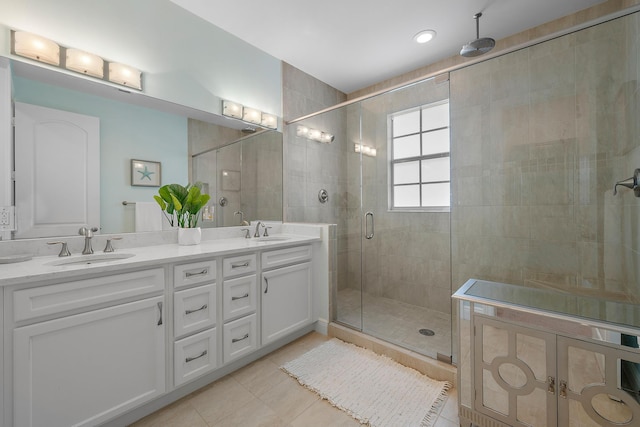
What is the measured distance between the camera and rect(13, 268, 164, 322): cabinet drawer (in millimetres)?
1075

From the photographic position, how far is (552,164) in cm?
169

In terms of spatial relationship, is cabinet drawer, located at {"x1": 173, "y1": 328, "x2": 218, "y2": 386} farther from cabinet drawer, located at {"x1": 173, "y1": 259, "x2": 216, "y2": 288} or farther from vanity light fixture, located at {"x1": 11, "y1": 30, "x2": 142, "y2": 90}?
vanity light fixture, located at {"x1": 11, "y1": 30, "x2": 142, "y2": 90}

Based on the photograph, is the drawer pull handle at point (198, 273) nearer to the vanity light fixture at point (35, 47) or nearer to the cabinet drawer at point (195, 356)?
the cabinet drawer at point (195, 356)

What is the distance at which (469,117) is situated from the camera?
6.65 ft

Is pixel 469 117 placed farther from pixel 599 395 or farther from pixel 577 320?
pixel 599 395

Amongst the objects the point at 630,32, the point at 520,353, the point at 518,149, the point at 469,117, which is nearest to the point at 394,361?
the point at 520,353

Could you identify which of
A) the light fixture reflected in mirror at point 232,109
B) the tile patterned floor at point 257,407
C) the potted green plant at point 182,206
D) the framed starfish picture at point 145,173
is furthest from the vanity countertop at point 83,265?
the light fixture reflected in mirror at point 232,109

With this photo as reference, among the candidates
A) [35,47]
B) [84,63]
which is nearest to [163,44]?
[84,63]

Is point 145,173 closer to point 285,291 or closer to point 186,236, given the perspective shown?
point 186,236

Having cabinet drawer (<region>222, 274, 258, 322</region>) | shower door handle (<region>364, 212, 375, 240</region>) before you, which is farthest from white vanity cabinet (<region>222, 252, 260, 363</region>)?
shower door handle (<region>364, 212, 375, 240</region>)

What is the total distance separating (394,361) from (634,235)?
A: 1.60 metres

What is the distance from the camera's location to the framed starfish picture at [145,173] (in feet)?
5.97

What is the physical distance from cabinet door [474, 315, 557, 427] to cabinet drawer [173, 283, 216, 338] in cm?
151

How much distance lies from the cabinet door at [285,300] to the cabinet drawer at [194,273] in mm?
420
